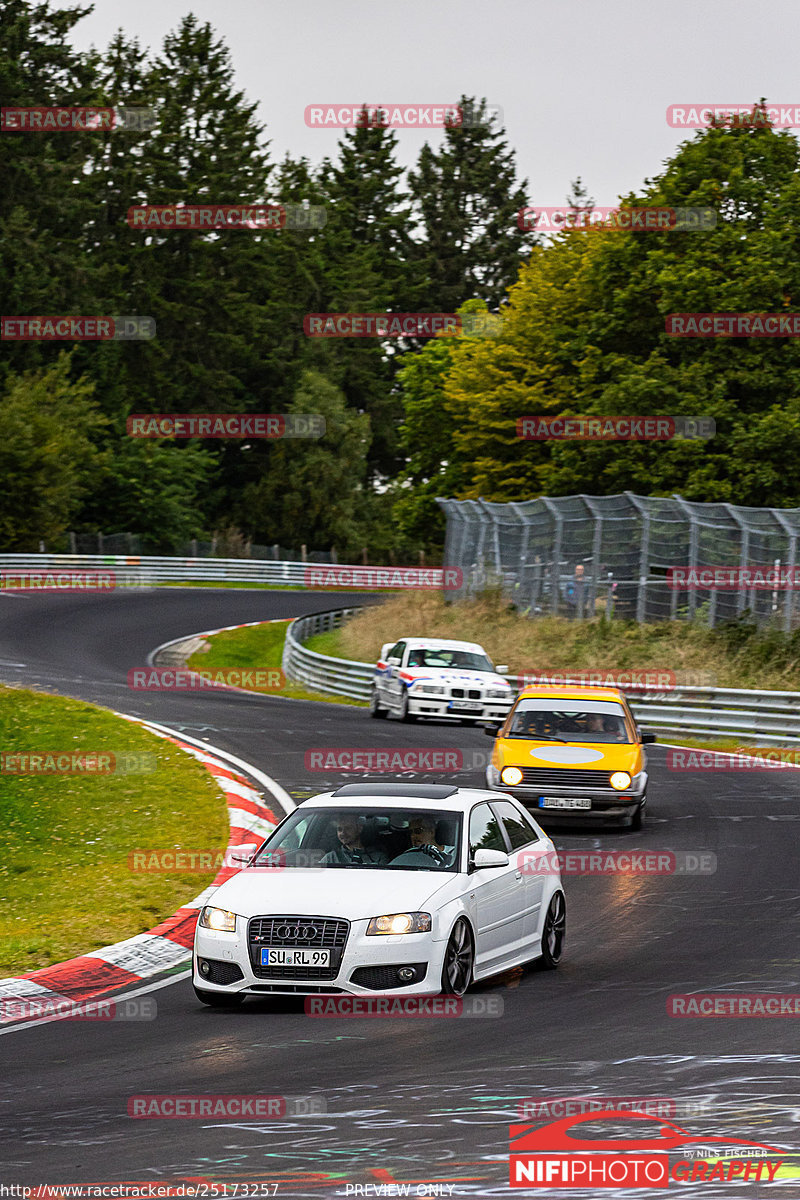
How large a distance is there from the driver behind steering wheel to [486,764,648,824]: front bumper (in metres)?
7.34

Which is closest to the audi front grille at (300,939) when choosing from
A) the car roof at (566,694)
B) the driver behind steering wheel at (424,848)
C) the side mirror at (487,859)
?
the driver behind steering wheel at (424,848)

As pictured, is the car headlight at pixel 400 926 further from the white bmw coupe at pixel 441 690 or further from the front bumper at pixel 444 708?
the front bumper at pixel 444 708

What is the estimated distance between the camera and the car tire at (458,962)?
10102mm

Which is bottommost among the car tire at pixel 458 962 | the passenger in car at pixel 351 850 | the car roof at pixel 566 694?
the car tire at pixel 458 962

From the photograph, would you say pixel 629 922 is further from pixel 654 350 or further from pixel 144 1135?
pixel 654 350

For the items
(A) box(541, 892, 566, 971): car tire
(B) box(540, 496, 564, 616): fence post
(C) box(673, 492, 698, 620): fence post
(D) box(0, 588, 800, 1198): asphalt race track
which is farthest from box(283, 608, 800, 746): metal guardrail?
(A) box(541, 892, 566, 971): car tire

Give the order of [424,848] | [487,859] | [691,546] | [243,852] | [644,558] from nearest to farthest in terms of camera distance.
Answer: [487,859] < [424,848] < [243,852] < [691,546] < [644,558]

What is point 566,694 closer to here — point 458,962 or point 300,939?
point 458,962

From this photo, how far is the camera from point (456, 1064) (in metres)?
8.55

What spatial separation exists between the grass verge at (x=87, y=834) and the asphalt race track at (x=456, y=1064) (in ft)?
7.02

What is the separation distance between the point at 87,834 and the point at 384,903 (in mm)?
8625

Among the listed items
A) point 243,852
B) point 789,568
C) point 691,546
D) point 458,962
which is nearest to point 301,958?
point 458,962

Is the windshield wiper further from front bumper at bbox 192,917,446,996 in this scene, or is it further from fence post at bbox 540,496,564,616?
fence post at bbox 540,496,564,616

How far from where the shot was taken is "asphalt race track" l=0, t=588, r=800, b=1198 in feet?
22.3
